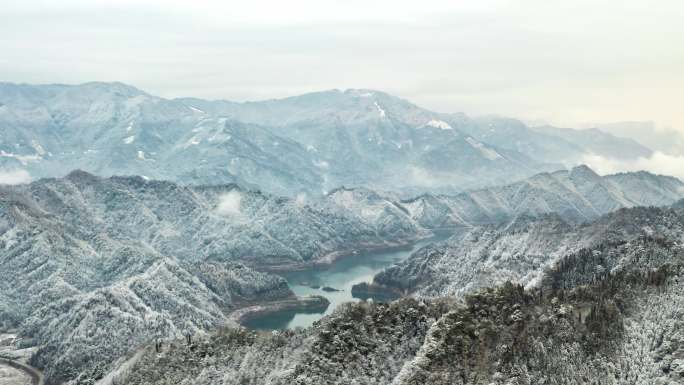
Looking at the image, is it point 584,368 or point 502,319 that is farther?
point 502,319

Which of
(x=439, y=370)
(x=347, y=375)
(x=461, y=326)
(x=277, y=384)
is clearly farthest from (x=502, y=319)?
(x=277, y=384)

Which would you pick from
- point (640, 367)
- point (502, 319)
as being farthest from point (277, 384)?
point (640, 367)

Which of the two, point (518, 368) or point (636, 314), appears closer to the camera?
point (518, 368)

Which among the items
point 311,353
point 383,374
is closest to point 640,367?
point 383,374

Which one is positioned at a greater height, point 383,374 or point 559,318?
point 559,318

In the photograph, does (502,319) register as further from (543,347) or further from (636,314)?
(636,314)

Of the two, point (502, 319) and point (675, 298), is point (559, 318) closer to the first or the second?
point (502, 319)

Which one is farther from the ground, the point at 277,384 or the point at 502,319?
the point at 502,319

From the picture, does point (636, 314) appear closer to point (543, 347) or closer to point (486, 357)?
point (543, 347)
